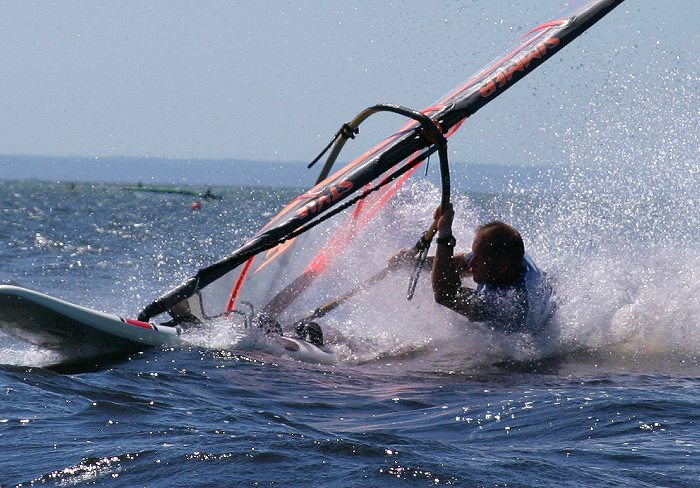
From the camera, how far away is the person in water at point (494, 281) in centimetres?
718

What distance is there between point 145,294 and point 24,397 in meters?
7.19

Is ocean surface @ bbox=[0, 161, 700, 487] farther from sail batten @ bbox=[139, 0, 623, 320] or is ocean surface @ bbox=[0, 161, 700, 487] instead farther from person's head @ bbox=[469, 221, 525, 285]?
person's head @ bbox=[469, 221, 525, 285]

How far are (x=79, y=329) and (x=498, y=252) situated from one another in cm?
276

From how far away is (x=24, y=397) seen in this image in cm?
569

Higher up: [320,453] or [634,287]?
[634,287]

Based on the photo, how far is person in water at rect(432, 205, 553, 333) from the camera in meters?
7.18

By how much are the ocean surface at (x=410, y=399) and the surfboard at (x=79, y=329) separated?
0.40 ft

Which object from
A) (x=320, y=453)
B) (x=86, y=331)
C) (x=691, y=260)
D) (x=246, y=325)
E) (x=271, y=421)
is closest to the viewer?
(x=320, y=453)

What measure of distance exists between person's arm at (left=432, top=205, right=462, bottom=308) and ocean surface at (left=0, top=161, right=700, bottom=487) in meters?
0.48

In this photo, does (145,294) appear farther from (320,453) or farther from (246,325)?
(320,453)

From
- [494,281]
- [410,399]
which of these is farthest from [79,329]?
[494,281]

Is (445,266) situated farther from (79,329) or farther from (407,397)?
(79,329)

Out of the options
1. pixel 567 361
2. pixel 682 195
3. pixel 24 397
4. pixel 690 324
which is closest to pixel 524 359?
pixel 567 361

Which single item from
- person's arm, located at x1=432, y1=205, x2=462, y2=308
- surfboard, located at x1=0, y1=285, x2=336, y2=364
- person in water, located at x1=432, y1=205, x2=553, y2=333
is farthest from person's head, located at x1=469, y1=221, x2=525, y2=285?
surfboard, located at x1=0, y1=285, x2=336, y2=364
